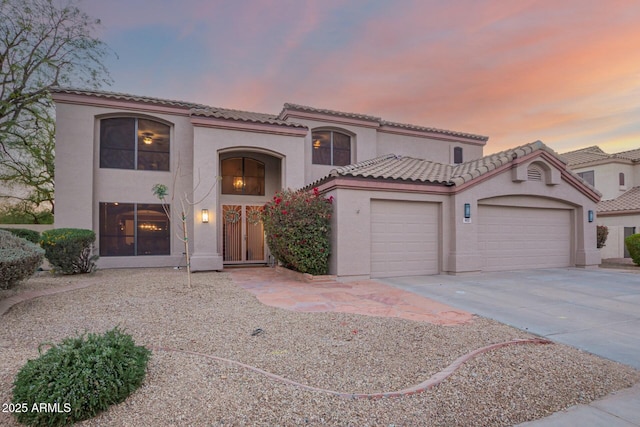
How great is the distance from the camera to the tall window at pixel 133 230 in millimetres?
12062

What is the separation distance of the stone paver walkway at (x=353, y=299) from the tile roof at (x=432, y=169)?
3133 millimetres

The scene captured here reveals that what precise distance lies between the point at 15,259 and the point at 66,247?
4.71m

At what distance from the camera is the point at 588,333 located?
192 inches

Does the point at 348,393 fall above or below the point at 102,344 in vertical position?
below

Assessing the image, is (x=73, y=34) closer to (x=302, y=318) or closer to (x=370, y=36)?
(x=370, y=36)

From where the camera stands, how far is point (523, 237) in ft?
38.3

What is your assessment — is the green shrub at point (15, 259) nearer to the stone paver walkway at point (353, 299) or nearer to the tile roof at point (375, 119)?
the stone paver walkway at point (353, 299)

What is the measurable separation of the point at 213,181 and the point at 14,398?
9604 mm

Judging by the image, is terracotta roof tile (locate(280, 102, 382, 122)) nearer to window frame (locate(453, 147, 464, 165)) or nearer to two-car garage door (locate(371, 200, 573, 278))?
window frame (locate(453, 147, 464, 165))

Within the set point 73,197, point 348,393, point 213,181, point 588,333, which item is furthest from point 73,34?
point 588,333

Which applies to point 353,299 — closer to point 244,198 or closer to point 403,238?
point 403,238

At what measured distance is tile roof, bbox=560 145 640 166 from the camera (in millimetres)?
20425

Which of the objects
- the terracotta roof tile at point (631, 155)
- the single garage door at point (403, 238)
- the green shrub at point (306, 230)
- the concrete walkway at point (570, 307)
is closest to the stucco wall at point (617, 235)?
the terracotta roof tile at point (631, 155)

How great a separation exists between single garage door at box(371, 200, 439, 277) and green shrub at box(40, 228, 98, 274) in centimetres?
842
